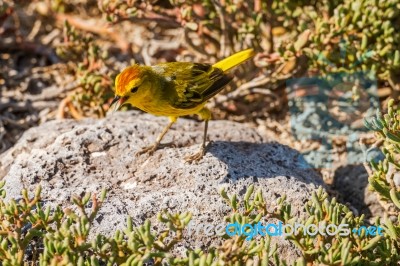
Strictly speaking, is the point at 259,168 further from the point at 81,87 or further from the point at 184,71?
the point at 81,87

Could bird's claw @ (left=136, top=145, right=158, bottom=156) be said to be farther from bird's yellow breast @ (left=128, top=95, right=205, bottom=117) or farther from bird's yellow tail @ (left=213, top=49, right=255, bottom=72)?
bird's yellow tail @ (left=213, top=49, right=255, bottom=72)

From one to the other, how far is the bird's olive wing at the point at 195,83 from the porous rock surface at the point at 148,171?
35cm

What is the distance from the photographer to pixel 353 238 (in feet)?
10.8

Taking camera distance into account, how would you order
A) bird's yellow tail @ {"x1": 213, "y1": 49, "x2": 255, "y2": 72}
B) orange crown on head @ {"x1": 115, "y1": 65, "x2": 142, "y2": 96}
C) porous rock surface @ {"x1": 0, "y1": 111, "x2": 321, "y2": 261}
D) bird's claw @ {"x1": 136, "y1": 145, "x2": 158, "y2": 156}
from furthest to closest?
1. bird's yellow tail @ {"x1": 213, "y1": 49, "x2": 255, "y2": 72}
2. bird's claw @ {"x1": 136, "y1": 145, "x2": 158, "y2": 156}
3. orange crown on head @ {"x1": 115, "y1": 65, "x2": 142, "y2": 96}
4. porous rock surface @ {"x1": 0, "y1": 111, "x2": 321, "y2": 261}

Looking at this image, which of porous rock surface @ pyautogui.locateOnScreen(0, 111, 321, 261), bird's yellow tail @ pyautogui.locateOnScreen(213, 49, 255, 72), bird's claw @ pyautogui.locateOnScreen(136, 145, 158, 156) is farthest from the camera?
bird's yellow tail @ pyautogui.locateOnScreen(213, 49, 255, 72)

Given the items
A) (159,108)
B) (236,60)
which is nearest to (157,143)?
(159,108)

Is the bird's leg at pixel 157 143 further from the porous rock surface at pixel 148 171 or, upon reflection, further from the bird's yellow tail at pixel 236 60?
the bird's yellow tail at pixel 236 60

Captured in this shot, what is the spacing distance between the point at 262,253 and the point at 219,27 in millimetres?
3063

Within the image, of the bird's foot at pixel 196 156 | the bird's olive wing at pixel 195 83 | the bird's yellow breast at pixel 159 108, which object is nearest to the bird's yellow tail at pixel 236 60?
the bird's olive wing at pixel 195 83

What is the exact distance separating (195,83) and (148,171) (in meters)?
0.83

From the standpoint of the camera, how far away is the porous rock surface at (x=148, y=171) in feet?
12.2

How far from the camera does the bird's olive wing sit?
4.47m

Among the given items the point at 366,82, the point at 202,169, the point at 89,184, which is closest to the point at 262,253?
the point at 202,169

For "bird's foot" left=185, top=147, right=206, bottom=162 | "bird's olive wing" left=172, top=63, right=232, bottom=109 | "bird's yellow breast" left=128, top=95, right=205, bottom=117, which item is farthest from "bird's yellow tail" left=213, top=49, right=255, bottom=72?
"bird's foot" left=185, top=147, right=206, bottom=162
